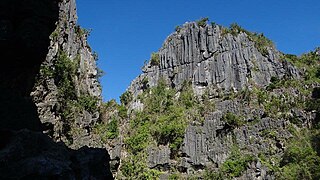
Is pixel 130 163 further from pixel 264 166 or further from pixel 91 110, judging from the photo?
pixel 264 166

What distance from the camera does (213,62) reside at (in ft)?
183

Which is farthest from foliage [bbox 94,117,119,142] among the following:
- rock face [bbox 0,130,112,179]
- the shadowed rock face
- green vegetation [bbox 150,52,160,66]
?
→ rock face [bbox 0,130,112,179]

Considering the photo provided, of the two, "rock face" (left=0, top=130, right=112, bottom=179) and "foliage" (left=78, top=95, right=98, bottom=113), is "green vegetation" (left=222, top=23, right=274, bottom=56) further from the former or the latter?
"rock face" (left=0, top=130, right=112, bottom=179)

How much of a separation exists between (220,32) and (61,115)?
32.7 metres

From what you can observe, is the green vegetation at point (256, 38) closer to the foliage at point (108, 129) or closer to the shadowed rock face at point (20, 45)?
the foliage at point (108, 129)

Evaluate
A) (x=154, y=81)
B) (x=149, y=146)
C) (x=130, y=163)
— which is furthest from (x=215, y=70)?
(x=130, y=163)

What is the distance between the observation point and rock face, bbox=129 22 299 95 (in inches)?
2140

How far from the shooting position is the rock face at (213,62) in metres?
54.3

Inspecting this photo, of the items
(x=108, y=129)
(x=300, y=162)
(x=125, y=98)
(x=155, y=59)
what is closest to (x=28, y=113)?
(x=300, y=162)

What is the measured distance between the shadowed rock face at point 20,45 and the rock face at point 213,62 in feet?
144

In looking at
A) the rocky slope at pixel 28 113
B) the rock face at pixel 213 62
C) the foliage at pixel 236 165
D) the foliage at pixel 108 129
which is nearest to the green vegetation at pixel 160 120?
the foliage at pixel 108 129

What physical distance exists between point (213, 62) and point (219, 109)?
940 centimetres

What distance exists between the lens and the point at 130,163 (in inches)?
1684

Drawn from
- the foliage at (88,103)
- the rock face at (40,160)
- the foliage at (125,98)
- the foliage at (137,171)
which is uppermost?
the foliage at (125,98)
